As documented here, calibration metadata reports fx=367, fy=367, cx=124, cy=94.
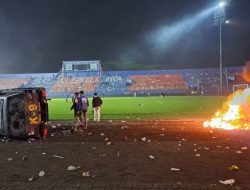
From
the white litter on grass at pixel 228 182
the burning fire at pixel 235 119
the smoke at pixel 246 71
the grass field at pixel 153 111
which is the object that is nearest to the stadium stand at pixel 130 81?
the smoke at pixel 246 71

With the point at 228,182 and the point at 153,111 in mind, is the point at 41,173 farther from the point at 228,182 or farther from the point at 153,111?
the point at 153,111

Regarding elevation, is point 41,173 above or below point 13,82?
below

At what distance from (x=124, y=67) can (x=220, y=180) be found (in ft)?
338

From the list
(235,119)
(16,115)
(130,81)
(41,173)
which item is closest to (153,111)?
(235,119)

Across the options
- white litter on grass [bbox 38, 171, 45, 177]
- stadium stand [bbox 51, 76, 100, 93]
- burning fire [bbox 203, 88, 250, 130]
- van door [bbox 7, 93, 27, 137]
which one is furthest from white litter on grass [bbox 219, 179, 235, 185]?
stadium stand [bbox 51, 76, 100, 93]

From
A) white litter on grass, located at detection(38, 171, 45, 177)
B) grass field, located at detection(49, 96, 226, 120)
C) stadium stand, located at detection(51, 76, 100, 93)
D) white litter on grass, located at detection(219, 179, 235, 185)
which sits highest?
stadium stand, located at detection(51, 76, 100, 93)

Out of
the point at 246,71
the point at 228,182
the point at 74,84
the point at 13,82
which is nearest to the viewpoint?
the point at 228,182

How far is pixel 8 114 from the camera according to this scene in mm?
12297

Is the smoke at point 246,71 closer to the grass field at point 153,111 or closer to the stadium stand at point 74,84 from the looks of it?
the stadium stand at point 74,84

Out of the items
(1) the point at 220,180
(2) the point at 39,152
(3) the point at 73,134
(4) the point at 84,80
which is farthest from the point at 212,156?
(4) the point at 84,80

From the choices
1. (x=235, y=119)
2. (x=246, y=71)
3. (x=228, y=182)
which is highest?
(x=246, y=71)

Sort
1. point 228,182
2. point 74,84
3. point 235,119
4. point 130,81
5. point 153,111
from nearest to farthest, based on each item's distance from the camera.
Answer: point 228,182 < point 235,119 < point 153,111 < point 74,84 < point 130,81

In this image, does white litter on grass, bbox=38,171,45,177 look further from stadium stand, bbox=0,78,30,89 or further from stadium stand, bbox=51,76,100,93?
stadium stand, bbox=0,78,30,89

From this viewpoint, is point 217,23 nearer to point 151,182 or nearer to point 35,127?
point 35,127
